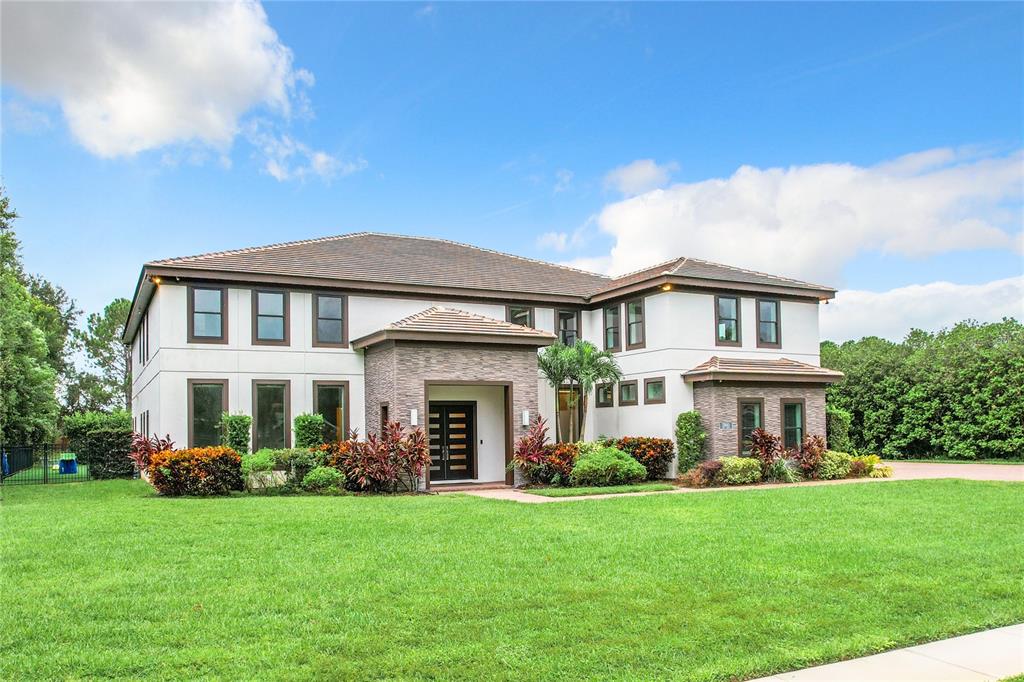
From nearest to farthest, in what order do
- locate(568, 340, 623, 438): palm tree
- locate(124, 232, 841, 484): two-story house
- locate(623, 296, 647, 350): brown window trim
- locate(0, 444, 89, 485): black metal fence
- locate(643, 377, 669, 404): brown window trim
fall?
1. locate(124, 232, 841, 484): two-story house
2. locate(568, 340, 623, 438): palm tree
3. locate(0, 444, 89, 485): black metal fence
4. locate(643, 377, 669, 404): brown window trim
5. locate(623, 296, 647, 350): brown window trim

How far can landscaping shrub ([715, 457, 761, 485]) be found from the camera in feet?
68.7

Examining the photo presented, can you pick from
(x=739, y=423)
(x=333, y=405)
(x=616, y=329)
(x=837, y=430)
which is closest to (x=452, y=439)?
(x=333, y=405)

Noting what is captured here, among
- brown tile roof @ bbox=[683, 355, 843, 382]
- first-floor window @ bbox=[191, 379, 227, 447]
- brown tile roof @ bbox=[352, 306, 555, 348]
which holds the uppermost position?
brown tile roof @ bbox=[352, 306, 555, 348]

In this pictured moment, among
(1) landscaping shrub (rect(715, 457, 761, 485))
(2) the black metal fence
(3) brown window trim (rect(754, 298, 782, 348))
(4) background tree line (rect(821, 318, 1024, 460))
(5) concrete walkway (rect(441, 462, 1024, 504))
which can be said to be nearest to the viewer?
(5) concrete walkway (rect(441, 462, 1024, 504))

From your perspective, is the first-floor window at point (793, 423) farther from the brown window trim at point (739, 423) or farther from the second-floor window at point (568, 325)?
the second-floor window at point (568, 325)

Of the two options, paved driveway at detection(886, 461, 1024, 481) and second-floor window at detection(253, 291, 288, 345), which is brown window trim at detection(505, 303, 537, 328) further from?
paved driveway at detection(886, 461, 1024, 481)

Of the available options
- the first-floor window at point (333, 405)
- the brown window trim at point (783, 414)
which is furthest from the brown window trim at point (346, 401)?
the brown window trim at point (783, 414)

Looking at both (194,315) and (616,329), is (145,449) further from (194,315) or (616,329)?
(616,329)

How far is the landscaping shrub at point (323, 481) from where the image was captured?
60.4 feet

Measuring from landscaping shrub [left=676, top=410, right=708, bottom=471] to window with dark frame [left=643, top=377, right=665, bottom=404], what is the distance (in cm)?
101

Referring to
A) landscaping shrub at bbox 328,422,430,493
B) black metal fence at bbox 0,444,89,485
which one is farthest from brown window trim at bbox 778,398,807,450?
black metal fence at bbox 0,444,89,485

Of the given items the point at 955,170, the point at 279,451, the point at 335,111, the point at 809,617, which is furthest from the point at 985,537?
the point at 335,111

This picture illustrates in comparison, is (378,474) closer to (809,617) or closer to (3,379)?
(809,617)

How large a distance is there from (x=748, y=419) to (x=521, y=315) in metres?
7.33
